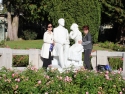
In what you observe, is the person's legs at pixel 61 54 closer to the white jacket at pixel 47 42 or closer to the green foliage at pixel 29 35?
the white jacket at pixel 47 42

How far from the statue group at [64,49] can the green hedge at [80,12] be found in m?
15.3

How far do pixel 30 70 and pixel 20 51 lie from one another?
5657 mm

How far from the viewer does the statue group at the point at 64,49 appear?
1007cm

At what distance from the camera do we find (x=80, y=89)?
5.66m

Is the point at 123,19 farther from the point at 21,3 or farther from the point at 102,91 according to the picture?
the point at 102,91

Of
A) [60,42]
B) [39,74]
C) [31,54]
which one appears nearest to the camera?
[39,74]

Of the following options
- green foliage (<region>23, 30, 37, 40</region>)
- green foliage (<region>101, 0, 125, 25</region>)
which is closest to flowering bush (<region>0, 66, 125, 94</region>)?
green foliage (<region>101, 0, 125, 25</region>)

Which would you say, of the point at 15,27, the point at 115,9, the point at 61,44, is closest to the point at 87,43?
the point at 61,44

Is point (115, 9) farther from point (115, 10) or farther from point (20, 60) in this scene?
point (20, 60)

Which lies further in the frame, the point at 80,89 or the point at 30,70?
the point at 30,70

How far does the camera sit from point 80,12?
26.2 metres

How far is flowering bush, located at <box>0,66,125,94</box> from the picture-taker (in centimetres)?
549

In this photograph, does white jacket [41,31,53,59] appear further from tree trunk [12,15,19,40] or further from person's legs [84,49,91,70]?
tree trunk [12,15,19,40]

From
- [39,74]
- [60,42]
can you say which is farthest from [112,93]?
[60,42]
